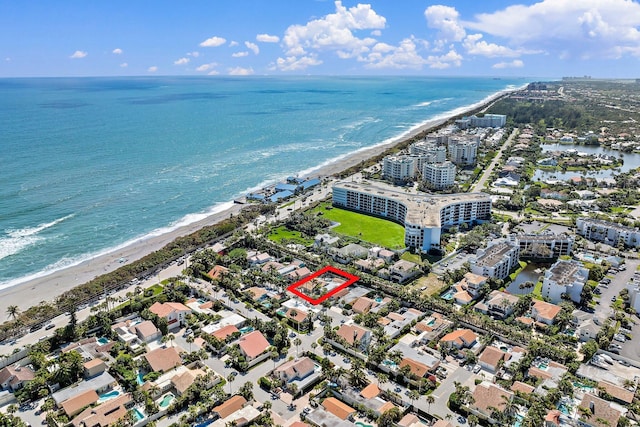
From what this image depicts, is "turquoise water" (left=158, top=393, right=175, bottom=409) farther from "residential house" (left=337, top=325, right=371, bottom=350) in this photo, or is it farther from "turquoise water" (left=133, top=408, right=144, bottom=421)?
"residential house" (left=337, top=325, right=371, bottom=350)

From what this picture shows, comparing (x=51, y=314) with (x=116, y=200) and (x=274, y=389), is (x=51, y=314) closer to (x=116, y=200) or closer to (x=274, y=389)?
(x=274, y=389)

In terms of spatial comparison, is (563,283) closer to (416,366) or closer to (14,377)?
(416,366)

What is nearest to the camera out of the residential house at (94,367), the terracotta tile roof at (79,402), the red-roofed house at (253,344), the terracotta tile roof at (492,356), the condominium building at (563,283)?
the terracotta tile roof at (79,402)

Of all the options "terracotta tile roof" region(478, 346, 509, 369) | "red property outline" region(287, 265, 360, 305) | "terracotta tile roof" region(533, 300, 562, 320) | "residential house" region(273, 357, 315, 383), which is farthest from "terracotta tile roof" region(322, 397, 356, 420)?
"terracotta tile roof" region(533, 300, 562, 320)

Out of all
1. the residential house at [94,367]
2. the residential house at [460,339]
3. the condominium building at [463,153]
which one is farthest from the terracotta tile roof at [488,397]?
the condominium building at [463,153]

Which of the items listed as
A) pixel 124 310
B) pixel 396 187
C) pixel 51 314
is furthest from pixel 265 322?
pixel 396 187

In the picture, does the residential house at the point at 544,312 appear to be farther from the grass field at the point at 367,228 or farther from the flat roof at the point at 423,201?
the grass field at the point at 367,228

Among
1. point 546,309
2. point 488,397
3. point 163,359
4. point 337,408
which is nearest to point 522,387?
point 488,397
